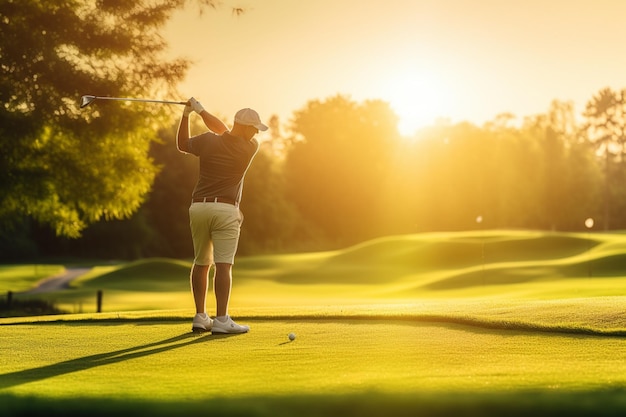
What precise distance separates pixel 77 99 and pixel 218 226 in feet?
59.7

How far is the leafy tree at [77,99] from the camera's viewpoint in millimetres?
25859

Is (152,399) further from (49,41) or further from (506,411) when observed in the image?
(49,41)

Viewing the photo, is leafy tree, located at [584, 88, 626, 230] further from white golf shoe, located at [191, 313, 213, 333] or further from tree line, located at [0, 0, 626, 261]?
white golf shoe, located at [191, 313, 213, 333]

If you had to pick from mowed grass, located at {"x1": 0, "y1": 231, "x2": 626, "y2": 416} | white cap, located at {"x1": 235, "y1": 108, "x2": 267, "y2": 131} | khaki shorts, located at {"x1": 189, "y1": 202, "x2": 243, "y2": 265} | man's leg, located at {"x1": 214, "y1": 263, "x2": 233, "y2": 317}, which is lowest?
mowed grass, located at {"x1": 0, "y1": 231, "x2": 626, "y2": 416}

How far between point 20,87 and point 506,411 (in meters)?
23.8

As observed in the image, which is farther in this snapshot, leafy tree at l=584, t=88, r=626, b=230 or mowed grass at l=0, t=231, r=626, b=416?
leafy tree at l=584, t=88, r=626, b=230

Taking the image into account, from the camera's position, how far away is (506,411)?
5.15 metres

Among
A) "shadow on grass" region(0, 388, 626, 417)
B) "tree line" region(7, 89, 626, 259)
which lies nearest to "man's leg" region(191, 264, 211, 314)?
"shadow on grass" region(0, 388, 626, 417)

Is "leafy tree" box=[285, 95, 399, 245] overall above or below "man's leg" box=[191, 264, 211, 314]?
above

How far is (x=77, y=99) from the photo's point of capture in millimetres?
26578

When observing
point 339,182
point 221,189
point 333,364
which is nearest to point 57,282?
point 221,189

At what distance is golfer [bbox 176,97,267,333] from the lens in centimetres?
981

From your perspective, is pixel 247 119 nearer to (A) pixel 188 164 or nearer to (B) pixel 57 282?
(B) pixel 57 282

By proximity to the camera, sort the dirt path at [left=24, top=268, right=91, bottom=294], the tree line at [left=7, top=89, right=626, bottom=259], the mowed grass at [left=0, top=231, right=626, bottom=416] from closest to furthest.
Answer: the mowed grass at [left=0, top=231, right=626, bottom=416], the dirt path at [left=24, top=268, right=91, bottom=294], the tree line at [left=7, top=89, right=626, bottom=259]
